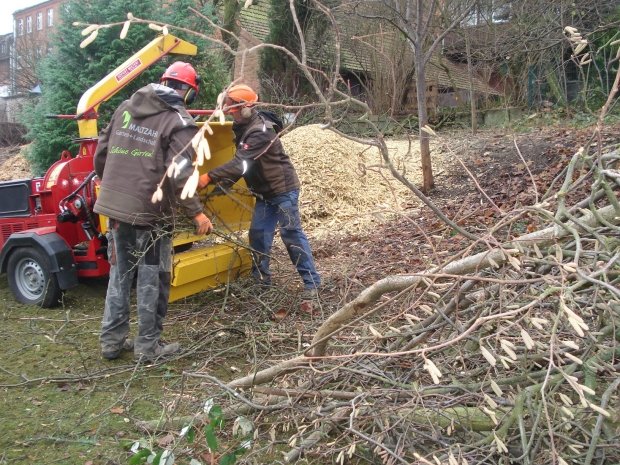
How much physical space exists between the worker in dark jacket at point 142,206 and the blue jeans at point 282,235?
1240 mm

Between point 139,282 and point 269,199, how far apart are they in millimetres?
1756

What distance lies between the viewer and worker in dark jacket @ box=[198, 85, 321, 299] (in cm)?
520

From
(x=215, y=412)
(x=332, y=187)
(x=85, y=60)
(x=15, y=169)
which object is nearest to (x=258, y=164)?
(x=215, y=412)

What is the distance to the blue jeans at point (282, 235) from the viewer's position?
5.34 m

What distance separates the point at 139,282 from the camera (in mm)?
4059

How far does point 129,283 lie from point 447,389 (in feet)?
8.19

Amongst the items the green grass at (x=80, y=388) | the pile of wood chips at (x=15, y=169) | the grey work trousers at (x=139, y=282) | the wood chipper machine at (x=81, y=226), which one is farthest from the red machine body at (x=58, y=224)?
the pile of wood chips at (x=15, y=169)

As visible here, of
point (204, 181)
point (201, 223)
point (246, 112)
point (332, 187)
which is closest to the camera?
point (201, 223)

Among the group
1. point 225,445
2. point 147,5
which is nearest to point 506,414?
point 225,445

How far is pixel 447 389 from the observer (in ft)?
8.95

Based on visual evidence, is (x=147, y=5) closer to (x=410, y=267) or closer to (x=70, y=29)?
(x=70, y=29)

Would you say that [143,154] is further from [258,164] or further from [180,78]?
[258,164]

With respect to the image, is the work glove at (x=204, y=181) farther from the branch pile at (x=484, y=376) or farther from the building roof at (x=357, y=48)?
the building roof at (x=357, y=48)

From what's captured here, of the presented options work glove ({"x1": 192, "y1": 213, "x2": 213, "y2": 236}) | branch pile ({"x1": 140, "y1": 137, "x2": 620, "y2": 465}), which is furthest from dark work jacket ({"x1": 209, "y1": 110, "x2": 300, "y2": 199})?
branch pile ({"x1": 140, "y1": 137, "x2": 620, "y2": 465})
